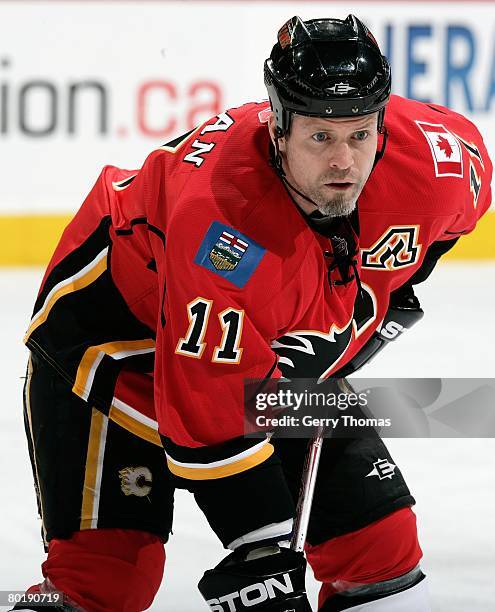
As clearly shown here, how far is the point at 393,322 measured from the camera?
2.59 metres

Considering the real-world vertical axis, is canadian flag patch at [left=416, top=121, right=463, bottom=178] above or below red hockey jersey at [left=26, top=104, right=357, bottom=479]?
above

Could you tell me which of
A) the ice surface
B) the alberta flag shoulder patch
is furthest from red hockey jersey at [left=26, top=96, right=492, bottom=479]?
the ice surface

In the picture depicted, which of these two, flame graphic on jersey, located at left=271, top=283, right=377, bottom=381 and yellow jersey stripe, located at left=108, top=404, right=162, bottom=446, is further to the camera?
yellow jersey stripe, located at left=108, top=404, right=162, bottom=446

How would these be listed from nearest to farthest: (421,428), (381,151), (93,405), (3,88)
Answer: (381,151) < (93,405) < (421,428) < (3,88)

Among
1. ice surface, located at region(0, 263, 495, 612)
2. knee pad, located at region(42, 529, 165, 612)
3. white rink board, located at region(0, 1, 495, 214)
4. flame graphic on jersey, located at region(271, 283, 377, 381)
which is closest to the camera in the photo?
flame graphic on jersey, located at region(271, 283, 377, 381)

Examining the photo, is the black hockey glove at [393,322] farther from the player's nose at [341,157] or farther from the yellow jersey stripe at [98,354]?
the player's nose at [341,157]

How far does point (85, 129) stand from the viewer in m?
5.35

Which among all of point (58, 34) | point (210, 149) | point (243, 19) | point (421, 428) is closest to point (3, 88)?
point (58, 34)

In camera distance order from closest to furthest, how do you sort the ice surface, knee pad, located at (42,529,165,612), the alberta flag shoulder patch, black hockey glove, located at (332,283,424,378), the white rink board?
the alberta flag shoulder patch → knee pad, located at (42,529,165,612) → black hockey glove, located at (332,283,424,378) → the ice surface → the white rink board

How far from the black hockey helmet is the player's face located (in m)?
0.02

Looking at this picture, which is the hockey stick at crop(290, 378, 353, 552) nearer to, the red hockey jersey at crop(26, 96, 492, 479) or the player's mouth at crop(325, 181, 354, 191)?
the red hockey jersey at crop(26, 96, 492, 479)

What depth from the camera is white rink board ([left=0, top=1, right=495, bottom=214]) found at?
5316mm

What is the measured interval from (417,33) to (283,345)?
11.4 feet

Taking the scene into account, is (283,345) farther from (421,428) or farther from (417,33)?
(417,33)
